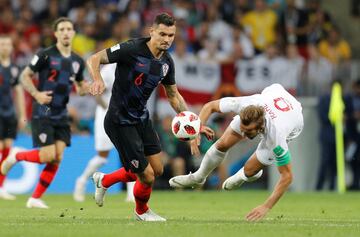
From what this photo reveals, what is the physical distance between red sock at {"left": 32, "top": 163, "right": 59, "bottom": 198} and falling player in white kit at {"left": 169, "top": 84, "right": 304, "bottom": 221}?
9.70 feet

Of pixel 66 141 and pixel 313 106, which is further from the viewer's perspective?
pixel 313 106

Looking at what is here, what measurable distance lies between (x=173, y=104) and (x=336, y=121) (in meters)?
9.29

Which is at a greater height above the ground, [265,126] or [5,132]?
[265,126]

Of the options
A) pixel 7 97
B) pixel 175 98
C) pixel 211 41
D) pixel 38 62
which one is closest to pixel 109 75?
pixel 38 62

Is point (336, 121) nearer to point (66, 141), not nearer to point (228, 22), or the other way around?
point (228, 22)

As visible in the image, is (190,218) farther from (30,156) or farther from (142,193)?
(30,156)

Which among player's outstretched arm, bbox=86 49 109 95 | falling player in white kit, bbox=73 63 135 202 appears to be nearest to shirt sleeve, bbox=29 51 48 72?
falling player in white kit, bbox=73 63 135 202

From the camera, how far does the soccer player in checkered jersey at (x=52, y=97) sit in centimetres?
1457

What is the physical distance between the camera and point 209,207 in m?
14.8

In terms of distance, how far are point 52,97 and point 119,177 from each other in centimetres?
319

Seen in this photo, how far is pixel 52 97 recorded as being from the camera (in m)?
14.7

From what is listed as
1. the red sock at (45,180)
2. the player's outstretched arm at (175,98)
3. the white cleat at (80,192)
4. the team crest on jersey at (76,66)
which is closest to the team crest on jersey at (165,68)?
the player's outstretched arm at (175,98)

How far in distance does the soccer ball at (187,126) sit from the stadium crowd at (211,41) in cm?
866

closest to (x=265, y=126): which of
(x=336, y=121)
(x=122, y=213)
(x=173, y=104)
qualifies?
(x=173, y=104)
